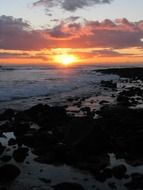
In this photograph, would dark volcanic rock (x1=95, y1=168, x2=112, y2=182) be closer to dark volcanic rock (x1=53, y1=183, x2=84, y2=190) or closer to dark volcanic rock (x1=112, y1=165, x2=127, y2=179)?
dark volcanic rock (x1=112, y1=165, x2=127, y2=179)

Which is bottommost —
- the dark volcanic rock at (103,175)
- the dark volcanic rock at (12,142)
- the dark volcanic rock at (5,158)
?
the dark volcanic rock at (103,175)

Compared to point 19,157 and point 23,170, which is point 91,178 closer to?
point 23,170

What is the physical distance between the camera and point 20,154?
34.8ft

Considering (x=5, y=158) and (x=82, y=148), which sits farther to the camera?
(x=82, y=148)

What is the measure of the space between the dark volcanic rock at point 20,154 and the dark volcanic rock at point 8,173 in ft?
4.00

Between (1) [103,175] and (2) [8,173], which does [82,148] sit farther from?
(2) [8,173]

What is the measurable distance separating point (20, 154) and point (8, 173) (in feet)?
5.77

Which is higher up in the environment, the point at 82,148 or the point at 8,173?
the point at 82,148

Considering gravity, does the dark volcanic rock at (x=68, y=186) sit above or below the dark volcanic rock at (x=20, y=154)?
below

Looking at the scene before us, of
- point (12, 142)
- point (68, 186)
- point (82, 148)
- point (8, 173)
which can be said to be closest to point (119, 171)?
point (68, 186)

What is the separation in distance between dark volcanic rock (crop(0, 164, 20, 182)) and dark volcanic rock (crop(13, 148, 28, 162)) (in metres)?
1.22

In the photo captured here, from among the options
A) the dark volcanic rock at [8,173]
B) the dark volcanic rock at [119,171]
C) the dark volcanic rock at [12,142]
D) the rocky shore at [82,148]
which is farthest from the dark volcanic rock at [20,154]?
the dark volcanic rock at [119,171]

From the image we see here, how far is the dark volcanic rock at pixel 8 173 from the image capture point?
8.71 m

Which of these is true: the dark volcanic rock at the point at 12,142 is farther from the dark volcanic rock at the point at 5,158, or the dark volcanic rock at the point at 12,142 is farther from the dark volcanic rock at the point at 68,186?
the dark volcanic rock at the point at 68,186
